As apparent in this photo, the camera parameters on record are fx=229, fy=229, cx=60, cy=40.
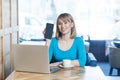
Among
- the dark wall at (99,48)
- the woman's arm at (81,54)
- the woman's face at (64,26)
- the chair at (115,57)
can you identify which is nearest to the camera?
the woman's arm at (81,54)

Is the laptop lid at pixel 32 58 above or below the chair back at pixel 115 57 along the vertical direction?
above

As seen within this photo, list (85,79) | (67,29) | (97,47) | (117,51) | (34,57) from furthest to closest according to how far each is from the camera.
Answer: (97,47)
(117,51)
(67,29)
(34,57)
(85,79)

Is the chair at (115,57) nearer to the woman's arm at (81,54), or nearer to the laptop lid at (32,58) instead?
the woman's arm at (81,54)

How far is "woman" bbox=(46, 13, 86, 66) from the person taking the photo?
8.54 ft

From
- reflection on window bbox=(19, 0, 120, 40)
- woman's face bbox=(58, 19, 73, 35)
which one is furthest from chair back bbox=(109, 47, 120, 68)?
woman's face bbox=(58, 19, 73, 35)

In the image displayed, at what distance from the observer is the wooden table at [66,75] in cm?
197

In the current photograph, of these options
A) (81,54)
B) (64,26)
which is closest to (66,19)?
(64,26)

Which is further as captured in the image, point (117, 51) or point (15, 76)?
point (117, 51)

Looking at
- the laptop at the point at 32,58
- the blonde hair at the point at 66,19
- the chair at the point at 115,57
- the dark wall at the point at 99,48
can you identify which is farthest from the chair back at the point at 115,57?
the laptop at the point at 32,58

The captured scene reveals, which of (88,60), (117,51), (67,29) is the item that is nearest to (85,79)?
(67,29)

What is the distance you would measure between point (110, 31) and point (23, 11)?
8.61 feet

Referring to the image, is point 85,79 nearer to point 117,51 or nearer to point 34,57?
point 34,57

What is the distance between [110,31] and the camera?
263 inches

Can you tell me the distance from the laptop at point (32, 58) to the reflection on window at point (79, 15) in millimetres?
4590
